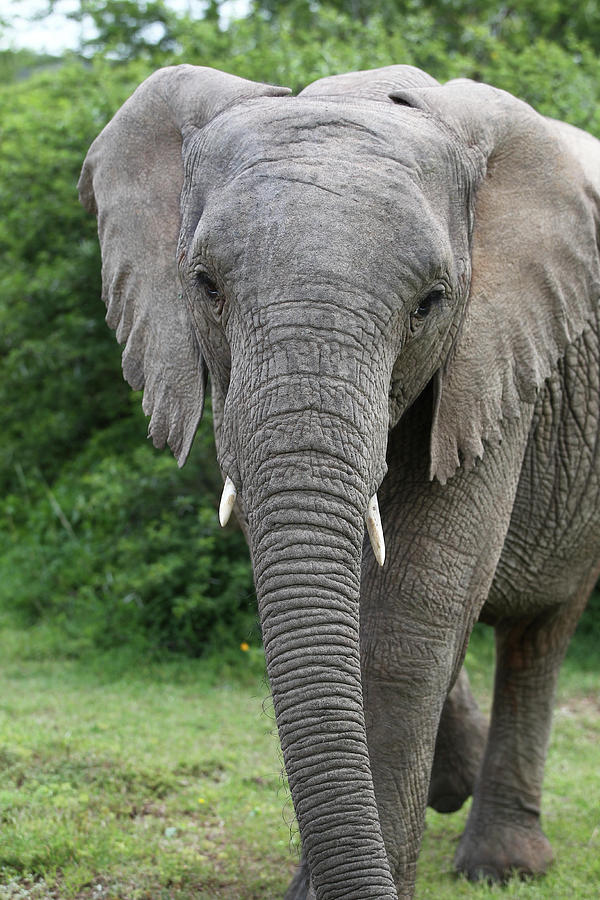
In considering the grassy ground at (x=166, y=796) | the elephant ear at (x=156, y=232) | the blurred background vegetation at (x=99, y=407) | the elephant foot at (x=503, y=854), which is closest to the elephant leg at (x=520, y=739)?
the elephant foot at (x=503, y=854)

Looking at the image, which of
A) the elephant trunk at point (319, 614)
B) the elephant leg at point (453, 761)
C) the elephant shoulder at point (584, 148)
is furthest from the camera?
the elephant leg at point (453, 761)

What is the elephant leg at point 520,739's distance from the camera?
4973 millimetres

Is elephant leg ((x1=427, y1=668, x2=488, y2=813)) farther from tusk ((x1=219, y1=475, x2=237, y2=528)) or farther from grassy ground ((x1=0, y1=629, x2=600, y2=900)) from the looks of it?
tusk ((x1=219, y1=475, x2=237, y2=528))

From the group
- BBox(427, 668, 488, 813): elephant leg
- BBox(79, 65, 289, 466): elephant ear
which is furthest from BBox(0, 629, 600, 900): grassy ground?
BBox(79, 65, 289, 466): elephant ear

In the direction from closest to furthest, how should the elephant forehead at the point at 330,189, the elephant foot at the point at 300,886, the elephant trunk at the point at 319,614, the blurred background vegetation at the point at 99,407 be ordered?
the elephant trunk at the point at 319,614
the elephant forehead at the point at 330,189
the elephant foot at the point at 300,886
the blurred background vegetation at the point at 99,407

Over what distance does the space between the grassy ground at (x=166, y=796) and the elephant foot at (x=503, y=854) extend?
0.08 metres

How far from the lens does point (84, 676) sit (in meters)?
7.46

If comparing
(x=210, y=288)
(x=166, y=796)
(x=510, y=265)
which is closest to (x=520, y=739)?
(x=166, y=796)

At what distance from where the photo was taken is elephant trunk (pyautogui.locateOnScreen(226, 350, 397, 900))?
2.83 metres

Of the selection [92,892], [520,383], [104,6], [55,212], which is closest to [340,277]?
[520,383]

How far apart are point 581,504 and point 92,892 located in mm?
2177

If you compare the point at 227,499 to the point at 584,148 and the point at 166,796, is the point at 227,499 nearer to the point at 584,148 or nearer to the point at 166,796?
the point at 584,148

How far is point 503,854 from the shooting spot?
4.89 meters

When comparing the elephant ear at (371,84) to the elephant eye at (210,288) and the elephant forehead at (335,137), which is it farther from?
the elephant eye at (210,288)
